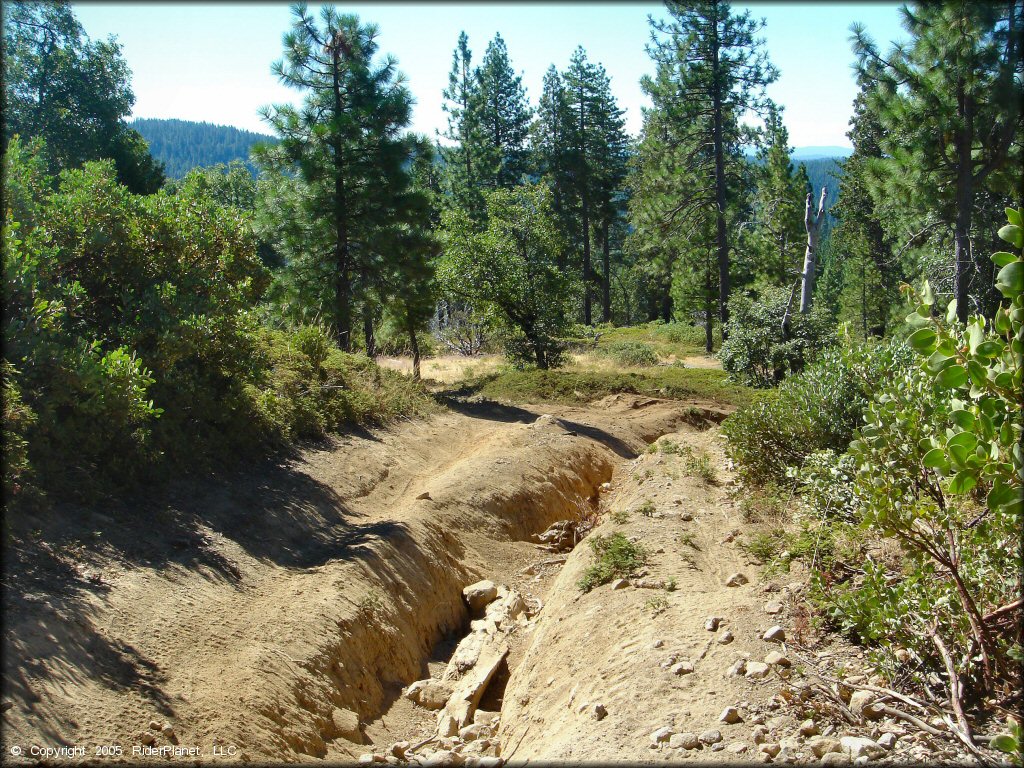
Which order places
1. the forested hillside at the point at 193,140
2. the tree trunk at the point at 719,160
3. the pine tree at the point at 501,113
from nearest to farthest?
the tree trunk at the point at 719,160
the pine tree at the point at 501,113
the forested hillside at the point at 193,140

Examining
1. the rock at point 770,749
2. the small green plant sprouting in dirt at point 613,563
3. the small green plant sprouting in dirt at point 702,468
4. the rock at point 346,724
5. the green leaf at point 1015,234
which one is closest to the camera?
the green leaf at point 1015,234

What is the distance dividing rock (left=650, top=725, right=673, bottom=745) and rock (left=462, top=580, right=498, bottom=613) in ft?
15.4

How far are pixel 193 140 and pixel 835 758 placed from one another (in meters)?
103

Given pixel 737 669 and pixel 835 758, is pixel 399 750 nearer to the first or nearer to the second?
pixel 737 669

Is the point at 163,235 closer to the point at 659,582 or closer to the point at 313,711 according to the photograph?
the point at 313,711

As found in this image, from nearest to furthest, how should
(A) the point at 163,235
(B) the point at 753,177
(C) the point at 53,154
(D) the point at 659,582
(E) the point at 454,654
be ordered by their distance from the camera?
(D) the point at 659,582
(E) the point at 454,654
(A) the point at 163,235
(C) the point at 53,154
(B) the point at 753,177

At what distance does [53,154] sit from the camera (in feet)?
74.7

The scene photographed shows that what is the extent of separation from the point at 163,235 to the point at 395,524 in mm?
4507

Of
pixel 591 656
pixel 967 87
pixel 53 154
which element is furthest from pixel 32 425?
pixel 53 154

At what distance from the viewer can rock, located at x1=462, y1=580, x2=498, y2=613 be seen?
29.6 feet

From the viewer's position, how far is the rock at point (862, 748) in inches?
147

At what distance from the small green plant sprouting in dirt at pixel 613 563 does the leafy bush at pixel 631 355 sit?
18.2 m

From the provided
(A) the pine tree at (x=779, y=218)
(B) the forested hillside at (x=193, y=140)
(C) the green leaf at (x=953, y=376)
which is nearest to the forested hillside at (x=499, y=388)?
(C) the green leaf at (x=953, y=376)

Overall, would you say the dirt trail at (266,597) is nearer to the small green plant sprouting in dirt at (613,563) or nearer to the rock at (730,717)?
the small green plant sprouting in dirt at (613,563)
